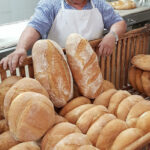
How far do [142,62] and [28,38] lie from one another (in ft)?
1.93

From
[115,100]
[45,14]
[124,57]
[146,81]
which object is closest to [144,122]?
[115,100]

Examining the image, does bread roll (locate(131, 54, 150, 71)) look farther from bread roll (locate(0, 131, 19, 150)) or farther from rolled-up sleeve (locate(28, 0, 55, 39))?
bread roll (locate(0, 131, 19, 150))

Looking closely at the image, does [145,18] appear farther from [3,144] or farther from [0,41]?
[3,144]

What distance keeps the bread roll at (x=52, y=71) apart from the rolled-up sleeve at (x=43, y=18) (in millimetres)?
299

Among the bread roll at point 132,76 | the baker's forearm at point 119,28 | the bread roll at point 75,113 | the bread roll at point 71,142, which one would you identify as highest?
the baker's forearm at point 119,28

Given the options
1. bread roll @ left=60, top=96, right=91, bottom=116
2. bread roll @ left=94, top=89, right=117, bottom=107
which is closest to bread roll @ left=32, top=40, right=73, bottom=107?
bread roll @ left=60, top=96, right=91, bottom=116

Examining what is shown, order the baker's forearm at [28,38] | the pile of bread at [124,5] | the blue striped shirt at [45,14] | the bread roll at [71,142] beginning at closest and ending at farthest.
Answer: the bread roll at [71,142] → the baker's forearm at [28,38] → the blue striped shirt at [45,14] → the pile of bread at [124,5]

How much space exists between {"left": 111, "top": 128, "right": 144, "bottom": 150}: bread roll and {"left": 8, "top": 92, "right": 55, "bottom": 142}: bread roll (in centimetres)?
20

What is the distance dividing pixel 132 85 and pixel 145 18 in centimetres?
128

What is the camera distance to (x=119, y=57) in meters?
1.23

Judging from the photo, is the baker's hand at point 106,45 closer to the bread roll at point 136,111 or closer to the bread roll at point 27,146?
the bread roll at point 136,111

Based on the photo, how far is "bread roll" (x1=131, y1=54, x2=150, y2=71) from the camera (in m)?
1.10

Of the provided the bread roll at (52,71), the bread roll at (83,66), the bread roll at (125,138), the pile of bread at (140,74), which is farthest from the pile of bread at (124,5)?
the bread roll at (125,138)

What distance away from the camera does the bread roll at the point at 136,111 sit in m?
0.73
